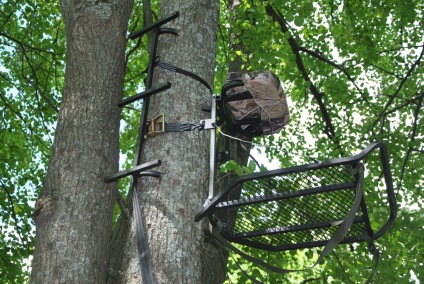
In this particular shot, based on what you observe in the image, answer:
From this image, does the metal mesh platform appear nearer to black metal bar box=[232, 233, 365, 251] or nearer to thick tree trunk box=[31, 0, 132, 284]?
black metal bar box=[232, 233, 365, 251]

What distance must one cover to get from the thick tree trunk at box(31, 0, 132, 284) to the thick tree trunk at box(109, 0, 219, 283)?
0.55 ft

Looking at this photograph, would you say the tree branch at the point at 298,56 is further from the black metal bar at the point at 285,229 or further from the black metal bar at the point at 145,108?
the black metal bar at the point at 285,229

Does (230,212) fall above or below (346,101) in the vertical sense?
below

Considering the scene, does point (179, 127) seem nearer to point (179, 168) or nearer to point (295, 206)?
point (179, 168)

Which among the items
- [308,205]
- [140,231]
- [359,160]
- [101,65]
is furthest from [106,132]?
[359,160]

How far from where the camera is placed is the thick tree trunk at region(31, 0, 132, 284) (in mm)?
2613

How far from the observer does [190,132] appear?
299 cm

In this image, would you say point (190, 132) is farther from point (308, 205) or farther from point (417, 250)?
point (417, 250)

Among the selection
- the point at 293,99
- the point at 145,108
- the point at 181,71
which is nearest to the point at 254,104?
the point at 181,71

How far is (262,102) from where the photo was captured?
300cm

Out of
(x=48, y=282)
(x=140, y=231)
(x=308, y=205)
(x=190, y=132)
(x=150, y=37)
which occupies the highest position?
(x=150, y=37)

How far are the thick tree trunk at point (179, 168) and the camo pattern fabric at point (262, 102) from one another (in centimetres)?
17

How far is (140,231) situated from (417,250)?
4337 millimetres

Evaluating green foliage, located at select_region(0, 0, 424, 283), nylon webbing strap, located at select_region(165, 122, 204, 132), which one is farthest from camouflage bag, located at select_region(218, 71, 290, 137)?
green foliage, located at select_region(0, 0, 424, 283)
